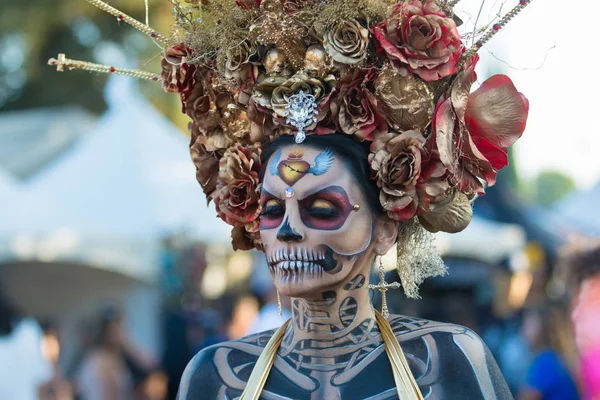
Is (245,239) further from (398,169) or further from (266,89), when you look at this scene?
(398,169)

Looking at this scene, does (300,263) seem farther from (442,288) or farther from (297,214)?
(442,288)

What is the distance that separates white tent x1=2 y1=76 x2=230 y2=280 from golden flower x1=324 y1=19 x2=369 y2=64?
21.7ft

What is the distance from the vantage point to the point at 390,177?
3.05 m

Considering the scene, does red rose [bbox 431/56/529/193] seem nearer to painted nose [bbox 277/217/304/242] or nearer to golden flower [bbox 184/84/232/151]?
painted nose [bbox 277/217/304/242]

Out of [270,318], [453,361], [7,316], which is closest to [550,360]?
[270,318]

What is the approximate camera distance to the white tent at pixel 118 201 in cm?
916

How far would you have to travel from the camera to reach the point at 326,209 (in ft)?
10.00

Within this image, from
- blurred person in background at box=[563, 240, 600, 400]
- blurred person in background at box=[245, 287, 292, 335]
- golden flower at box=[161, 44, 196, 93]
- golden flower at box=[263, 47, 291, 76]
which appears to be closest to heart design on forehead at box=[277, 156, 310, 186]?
golden flower at box=[263, 47, 291, 76]

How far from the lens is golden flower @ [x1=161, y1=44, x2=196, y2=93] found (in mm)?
3342

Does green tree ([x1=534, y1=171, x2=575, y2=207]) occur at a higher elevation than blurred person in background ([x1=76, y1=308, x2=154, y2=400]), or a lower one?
higher

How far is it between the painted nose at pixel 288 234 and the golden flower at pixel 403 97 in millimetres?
498

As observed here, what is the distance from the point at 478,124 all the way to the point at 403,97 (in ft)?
0.96

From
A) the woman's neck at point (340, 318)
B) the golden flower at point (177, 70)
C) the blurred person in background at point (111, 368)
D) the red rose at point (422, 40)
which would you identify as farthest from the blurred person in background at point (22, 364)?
the red rose at point (422, 40)

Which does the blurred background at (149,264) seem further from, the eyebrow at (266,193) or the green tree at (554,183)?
the green tree at (554,183)
